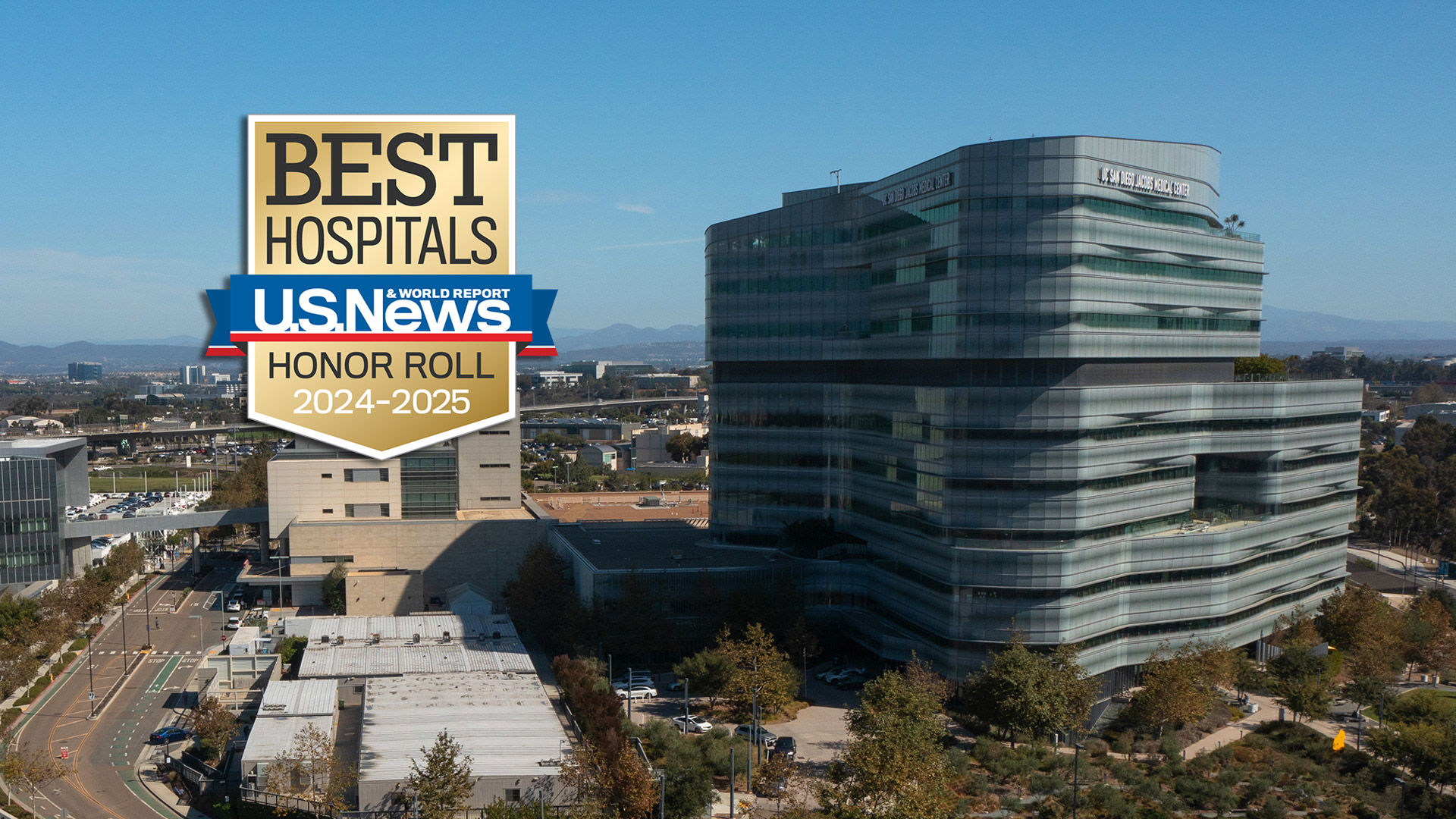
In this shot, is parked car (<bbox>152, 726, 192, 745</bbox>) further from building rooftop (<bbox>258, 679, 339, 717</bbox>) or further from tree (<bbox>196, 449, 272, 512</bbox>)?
tree (<bbox>196, 449, 272, 512</bbox>)

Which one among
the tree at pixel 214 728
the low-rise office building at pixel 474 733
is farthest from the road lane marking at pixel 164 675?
the low-rise office building at pixel 474 733

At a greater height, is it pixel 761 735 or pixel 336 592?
pixel 336 592

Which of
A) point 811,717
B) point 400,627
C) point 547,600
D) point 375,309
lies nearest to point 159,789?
point 400,627

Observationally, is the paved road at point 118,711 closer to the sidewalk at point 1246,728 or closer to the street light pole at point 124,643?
the street light pole at point 124,643

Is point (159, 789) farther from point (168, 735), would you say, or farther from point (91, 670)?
point (91, 670)

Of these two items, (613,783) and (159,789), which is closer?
(613,783)

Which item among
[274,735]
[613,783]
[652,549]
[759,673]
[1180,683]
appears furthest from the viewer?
[652,549]

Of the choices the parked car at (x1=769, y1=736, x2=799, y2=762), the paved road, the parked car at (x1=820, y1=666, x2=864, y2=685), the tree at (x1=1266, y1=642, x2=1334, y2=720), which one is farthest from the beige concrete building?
the tree at (x1=1266, y1=642, x2=1334, y2=720)
